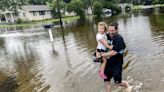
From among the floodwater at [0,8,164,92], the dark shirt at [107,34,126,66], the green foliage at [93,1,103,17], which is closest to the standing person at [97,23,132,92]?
the dark shirt at [107,34,126,66]

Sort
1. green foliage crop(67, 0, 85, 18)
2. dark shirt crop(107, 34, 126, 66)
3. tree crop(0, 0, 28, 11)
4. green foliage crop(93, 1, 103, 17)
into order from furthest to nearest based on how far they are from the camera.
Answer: green foliage crop(67, 0, 85, 18) → green foliage crop(93, 1, 103, 17) → tree crop(0, 0, 28, 11) → dark shirt crop(107, 34, 126, 66)

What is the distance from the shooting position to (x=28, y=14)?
193ft

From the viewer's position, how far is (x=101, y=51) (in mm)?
5430

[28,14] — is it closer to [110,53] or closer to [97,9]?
[97,9]

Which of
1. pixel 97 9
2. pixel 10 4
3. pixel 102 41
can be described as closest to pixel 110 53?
pixel 102 41

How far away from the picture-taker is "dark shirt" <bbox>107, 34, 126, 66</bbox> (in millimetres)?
5066

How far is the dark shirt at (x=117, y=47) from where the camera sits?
5.07 meters

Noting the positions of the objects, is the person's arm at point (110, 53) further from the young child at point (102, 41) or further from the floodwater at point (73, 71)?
the floodwater at point (73, 71)

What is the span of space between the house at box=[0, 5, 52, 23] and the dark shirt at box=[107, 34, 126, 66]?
53.7m

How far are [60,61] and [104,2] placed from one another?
50.0 m

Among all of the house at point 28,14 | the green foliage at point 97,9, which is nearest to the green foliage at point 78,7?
the green foliage at point 97,9

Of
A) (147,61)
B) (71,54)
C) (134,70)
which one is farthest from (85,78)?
(71,54)

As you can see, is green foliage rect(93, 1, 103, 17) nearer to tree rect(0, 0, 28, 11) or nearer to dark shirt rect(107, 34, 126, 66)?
tree rect(0, 0, 28, 11)

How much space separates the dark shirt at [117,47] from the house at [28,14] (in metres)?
53.7
